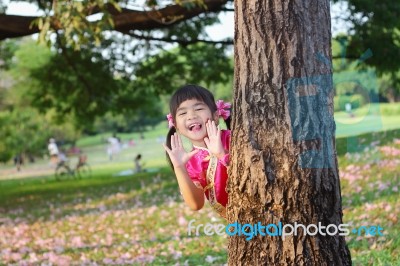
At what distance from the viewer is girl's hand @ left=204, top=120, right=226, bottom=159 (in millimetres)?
3152

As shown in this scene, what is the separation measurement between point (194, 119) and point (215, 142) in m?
0.19

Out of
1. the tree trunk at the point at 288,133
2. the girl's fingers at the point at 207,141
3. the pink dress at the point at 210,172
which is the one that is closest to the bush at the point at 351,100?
the tree trunk at the point at 288,133

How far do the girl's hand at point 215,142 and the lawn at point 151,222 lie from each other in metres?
0.80

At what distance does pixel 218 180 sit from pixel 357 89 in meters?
1.04

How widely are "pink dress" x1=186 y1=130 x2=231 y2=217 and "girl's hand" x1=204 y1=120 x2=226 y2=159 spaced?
0.05 metres

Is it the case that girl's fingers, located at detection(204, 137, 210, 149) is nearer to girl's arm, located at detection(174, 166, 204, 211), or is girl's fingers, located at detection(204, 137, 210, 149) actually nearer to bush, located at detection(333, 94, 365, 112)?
girl's arm, located at detection(174, 166, 204, 211)

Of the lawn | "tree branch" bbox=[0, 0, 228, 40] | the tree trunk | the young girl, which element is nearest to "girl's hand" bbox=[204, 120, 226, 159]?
the young girl

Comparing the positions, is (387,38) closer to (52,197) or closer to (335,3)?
(335,3)

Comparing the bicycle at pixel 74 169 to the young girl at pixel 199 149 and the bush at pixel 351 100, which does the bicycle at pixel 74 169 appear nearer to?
the bush at pixel 351 100

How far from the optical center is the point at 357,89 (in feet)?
12.2

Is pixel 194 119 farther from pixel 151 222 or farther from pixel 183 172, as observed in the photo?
pixel 151 222

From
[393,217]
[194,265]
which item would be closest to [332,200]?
[194,265]

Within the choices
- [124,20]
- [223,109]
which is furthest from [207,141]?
[124,20]

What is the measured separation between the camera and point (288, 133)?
296 centimetres
